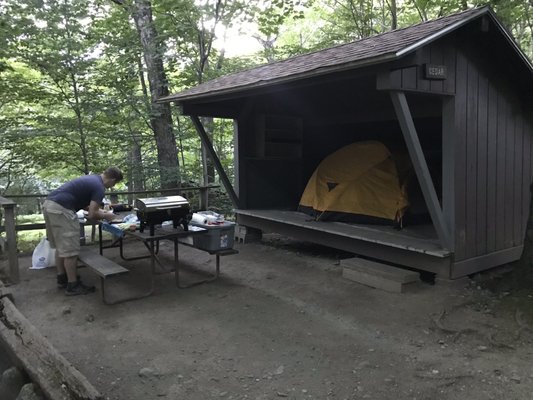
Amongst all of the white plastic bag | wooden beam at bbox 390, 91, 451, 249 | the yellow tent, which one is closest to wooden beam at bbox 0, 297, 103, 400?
Result: the white plastic bag

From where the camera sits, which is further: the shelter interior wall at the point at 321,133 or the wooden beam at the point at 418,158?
the shelter interior wall at the point at 321,133

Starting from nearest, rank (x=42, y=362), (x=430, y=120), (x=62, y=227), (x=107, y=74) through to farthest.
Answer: (x=42, y=362), (x=62, y=227), (x=430, y=120), (x=107, y=74)

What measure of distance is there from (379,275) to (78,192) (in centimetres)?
347

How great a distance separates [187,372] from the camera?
3.17m

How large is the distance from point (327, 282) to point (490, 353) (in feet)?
7.15

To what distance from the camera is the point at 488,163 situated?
5.27 meters

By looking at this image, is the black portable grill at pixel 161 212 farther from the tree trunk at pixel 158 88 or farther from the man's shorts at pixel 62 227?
the tree trunk at pixel 158 88

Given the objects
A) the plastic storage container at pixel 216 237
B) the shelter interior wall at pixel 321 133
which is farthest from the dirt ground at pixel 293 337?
the shelter interior wall at pixel 321 133

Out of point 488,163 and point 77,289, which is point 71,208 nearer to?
point 77,289

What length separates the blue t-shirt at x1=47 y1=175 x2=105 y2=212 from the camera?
467 cm

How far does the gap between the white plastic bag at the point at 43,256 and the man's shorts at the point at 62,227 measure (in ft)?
4.43

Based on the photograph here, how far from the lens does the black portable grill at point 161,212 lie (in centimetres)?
459

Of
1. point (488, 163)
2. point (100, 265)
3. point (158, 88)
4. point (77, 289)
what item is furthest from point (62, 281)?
point (158, 88)

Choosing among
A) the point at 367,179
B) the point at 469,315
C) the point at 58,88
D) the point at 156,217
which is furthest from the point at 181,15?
the point at 469,315
